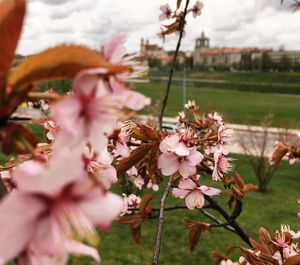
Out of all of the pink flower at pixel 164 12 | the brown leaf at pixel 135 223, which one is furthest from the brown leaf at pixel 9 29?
the pink flower at pixel 164 12

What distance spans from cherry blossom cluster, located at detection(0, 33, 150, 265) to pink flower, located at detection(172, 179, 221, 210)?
0.75 m

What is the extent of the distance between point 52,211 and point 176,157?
63cm

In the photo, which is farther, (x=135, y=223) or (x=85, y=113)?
(x=135, y=223)

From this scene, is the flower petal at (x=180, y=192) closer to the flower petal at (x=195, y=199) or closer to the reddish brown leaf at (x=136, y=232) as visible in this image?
the flower petal at (x=195, y=199)

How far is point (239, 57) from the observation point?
219 feet

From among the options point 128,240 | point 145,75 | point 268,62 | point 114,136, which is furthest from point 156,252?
point 268,62

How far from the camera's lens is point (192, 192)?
43.1 inches

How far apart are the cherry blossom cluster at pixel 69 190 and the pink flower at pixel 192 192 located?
29.4 inches

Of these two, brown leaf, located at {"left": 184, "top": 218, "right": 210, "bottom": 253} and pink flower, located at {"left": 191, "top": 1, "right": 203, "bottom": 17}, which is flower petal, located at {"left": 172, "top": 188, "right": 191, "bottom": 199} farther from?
pink flower, located at {"left": 191, "top": 1, "right": 203, "bottom": 17}

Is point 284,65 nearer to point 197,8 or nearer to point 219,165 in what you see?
point 197,8

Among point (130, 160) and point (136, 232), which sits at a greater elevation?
point (130, 160)

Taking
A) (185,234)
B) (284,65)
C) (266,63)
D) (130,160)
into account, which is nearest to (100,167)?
(130,160)

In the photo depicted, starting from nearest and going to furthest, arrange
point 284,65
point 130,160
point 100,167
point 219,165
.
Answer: point 100,167 < point 130,160 < point 219,165 < point 284,65

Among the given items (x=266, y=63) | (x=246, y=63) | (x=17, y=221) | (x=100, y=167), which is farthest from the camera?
(x=246, y=63)
